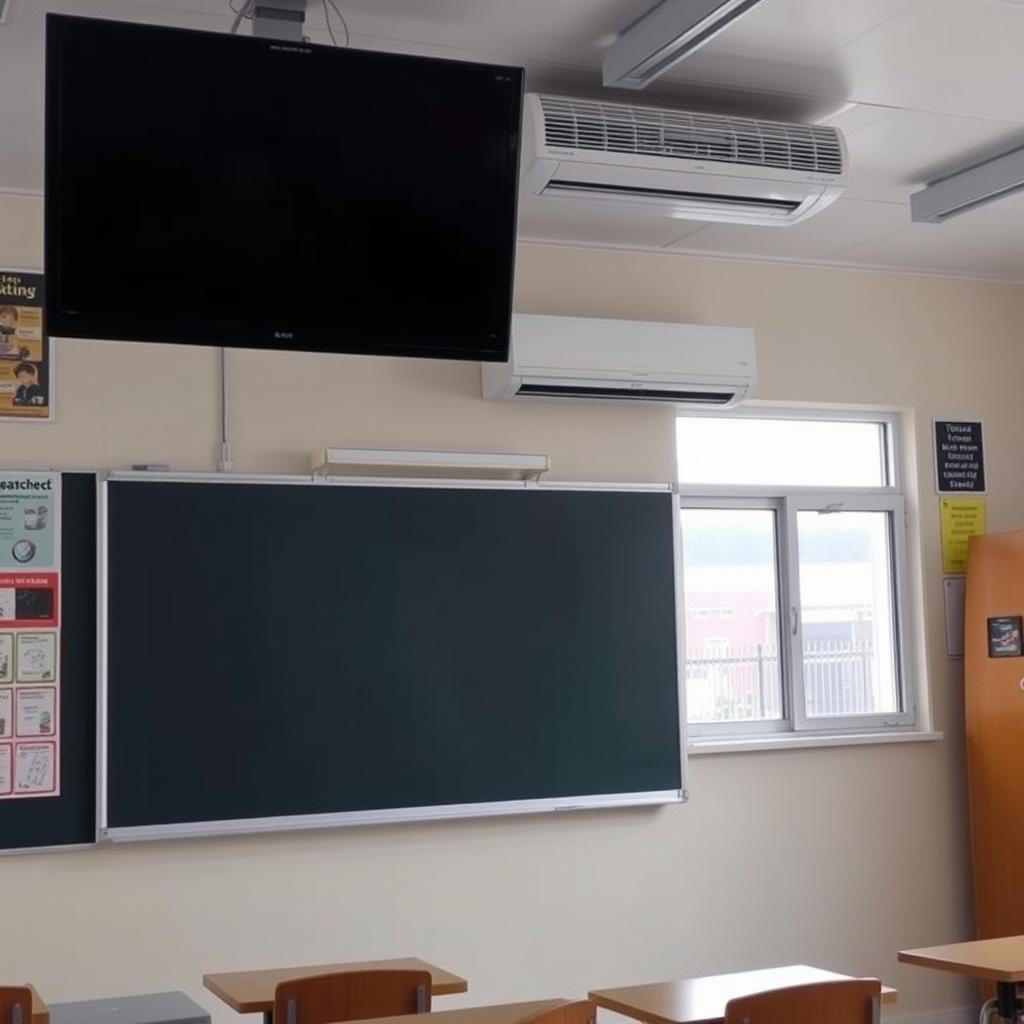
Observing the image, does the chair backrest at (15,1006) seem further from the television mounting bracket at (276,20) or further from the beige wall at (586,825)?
the television mounting bracket at (276,20)

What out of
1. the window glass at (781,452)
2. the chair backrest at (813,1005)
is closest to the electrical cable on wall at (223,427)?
the window glass at (781,452)

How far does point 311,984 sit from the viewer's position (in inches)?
132

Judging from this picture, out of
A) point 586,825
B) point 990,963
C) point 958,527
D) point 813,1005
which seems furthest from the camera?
point 958,527

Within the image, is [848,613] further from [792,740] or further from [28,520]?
[28,520]

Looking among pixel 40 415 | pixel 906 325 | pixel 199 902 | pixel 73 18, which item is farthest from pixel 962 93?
pixel 199 902

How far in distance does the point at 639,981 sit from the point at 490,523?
1726mm

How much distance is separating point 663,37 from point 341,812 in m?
2.67

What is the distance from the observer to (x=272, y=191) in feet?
9.64

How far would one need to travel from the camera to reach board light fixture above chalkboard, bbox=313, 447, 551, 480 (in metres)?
4.97

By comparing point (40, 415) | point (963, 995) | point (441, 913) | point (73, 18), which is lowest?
point (963, 995)

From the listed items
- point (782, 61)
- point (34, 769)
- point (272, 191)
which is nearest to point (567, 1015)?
point (272, 191)

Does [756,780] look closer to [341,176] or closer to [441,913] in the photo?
[441,913]

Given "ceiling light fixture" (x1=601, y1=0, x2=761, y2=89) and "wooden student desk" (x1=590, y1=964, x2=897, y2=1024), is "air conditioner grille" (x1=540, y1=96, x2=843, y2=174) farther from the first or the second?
"wooden student desk" (x1=590, y1=964, x2=897, y2=1024)

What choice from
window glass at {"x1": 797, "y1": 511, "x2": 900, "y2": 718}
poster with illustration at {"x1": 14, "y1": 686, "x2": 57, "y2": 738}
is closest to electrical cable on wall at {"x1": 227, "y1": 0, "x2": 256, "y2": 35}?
poster with illustration at {"x1": 14, "y1": 686, "x2": 57, "y2": 738}
